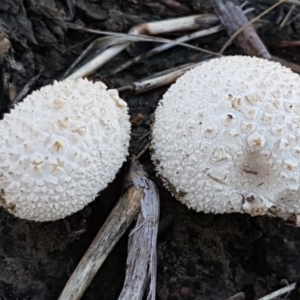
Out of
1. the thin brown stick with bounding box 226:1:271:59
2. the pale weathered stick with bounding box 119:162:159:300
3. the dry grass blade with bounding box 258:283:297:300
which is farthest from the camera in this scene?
the thin brown stick with bounding box 226:1:271:59

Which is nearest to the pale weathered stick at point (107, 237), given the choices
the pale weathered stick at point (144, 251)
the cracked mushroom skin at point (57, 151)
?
the pale weathered stick at point (144, 251)

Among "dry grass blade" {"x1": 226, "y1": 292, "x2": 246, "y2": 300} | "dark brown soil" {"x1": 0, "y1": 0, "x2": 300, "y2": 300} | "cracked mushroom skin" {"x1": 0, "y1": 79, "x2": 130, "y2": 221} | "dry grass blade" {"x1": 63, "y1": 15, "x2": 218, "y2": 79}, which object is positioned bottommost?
"dry grass blade" {"x1": 226, "y1": 292, "x2": 246, "y2": 300}

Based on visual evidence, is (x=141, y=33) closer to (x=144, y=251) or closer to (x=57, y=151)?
(x=57, y=151)

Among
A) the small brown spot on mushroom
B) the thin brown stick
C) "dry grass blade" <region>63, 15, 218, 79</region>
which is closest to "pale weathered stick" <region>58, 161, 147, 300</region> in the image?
the small brown spot on mushroom

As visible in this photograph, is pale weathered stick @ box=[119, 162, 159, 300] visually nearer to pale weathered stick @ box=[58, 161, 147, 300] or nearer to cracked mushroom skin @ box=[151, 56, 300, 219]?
pale weathered stick @ box=[58, 161, 147, 300]

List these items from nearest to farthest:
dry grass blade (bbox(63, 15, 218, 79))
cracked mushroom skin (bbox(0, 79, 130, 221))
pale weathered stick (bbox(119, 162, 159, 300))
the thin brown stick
→ cracked mushroom skin (bbox(0, 79, 130, 221))
pale weathered stick (bbox(119, 162, 159, 300))
dry grass blade (bbox(63, 15, 218, 79))
the thin brown stick

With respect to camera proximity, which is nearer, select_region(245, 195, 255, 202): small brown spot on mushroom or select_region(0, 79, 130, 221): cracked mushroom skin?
select_region(0, 79, 130, 221): cracked mushroom skin

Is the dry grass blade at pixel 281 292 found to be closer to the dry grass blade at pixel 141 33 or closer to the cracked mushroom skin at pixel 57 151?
the cracked mushroom skin at pixel 57 151
